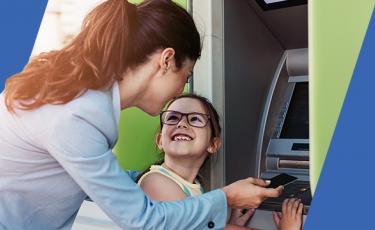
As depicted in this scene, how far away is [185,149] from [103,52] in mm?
586

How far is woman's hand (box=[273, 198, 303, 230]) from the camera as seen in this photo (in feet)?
5.04

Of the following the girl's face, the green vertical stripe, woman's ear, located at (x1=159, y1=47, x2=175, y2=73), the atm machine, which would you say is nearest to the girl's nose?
the girl's face

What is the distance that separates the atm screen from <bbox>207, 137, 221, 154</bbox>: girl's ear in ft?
1.19

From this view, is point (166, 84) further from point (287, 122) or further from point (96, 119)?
point (287, 122)

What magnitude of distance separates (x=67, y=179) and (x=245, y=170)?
0.82m

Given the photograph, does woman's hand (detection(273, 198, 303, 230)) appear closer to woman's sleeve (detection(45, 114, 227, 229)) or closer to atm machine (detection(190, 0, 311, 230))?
atm machine (detection(190, 0, 311, 230))

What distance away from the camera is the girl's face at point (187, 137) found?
1.73 meters

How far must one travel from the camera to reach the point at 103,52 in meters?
1.25

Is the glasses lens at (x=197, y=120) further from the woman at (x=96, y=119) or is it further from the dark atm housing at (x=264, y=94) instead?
the woman at (x=96, y=119)

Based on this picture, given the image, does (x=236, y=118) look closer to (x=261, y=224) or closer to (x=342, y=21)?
(x=261, y=224)

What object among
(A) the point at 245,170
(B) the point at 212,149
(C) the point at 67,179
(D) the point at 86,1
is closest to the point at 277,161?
(A) the point at 245,170

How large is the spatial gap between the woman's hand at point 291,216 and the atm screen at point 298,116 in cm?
43

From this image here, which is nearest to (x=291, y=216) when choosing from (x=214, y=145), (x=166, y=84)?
(x=214, y=145)

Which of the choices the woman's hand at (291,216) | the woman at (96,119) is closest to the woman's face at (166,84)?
the woman at (96,119)
